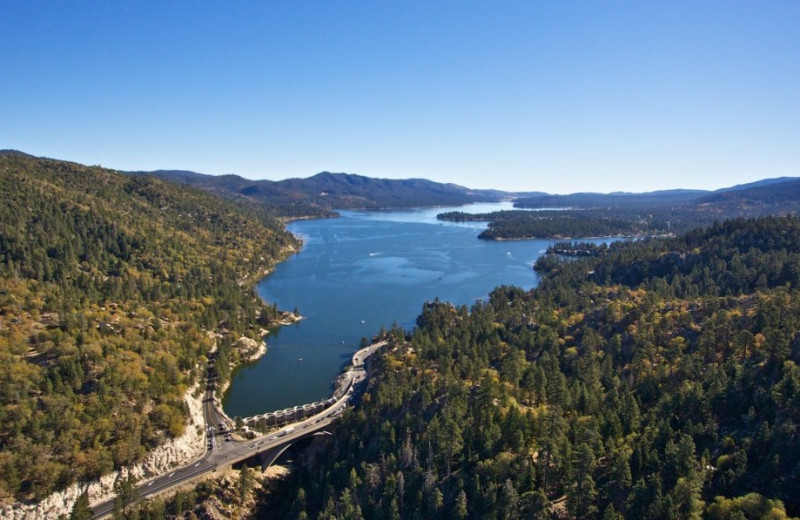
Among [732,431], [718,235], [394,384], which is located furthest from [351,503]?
[718,235]

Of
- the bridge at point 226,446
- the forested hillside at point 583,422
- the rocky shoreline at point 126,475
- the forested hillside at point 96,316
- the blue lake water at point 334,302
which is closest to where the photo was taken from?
the forested hillside at point 583,422

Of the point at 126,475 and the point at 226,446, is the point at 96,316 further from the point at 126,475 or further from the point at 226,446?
the point at 226,446

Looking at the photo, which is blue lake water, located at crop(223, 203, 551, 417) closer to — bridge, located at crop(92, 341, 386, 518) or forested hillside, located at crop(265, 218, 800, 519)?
bridge, located at crop(92, 341, 386, 518)

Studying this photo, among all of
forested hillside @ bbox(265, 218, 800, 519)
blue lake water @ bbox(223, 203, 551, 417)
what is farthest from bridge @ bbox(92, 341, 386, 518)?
blue lake water @ bbox(223, 203, 551, 417)

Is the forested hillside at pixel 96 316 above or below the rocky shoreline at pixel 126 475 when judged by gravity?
above

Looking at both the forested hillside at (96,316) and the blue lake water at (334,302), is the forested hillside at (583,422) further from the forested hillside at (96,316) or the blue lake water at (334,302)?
the forested hillside at (96,316)

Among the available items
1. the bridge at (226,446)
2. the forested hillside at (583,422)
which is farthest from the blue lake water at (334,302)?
the forested hillside at (583,422)

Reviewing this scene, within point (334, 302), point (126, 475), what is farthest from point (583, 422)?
point (334, 302)
